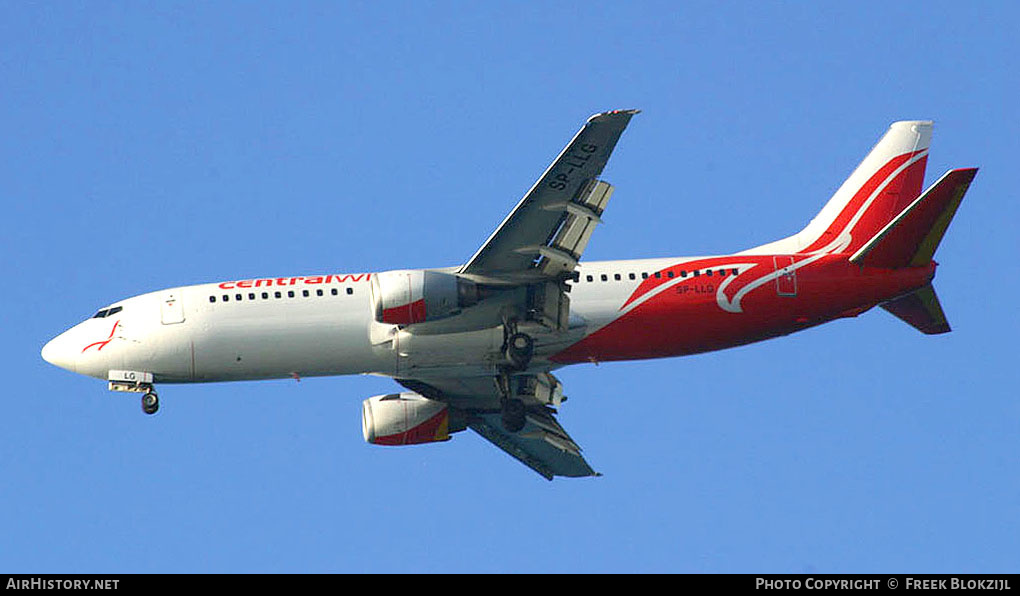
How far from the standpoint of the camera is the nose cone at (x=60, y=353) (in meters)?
48.7

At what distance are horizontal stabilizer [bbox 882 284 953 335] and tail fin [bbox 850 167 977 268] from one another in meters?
1.34

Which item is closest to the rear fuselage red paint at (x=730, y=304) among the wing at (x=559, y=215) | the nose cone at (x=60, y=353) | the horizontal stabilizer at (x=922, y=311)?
the horizontal stabilizer at (x=922, y=311)

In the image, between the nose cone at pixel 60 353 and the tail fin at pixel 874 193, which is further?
the tail fin at pixel 874 193

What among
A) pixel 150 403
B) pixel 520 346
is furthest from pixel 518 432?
pixel 150 403

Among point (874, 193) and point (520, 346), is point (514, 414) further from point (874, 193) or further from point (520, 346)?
point (874, 193)

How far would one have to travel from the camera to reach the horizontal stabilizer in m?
48.1

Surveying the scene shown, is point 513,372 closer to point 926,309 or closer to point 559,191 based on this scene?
point 559,191

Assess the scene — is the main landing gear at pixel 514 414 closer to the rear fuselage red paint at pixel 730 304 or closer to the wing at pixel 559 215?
the rear fuselage red paint at pixel 730 304

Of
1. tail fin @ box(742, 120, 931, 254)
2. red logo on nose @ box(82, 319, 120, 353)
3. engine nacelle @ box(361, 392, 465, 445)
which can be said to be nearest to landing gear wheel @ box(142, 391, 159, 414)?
red logo on nose @ box(82, 319, 120, 353)

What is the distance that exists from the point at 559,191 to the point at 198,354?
12.4 metres

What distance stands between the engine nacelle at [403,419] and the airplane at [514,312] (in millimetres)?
3494

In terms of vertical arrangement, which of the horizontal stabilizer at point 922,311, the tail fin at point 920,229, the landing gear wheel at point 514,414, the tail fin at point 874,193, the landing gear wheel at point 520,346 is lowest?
the landing gear wheel at point 514,414

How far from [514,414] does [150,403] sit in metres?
11.4
